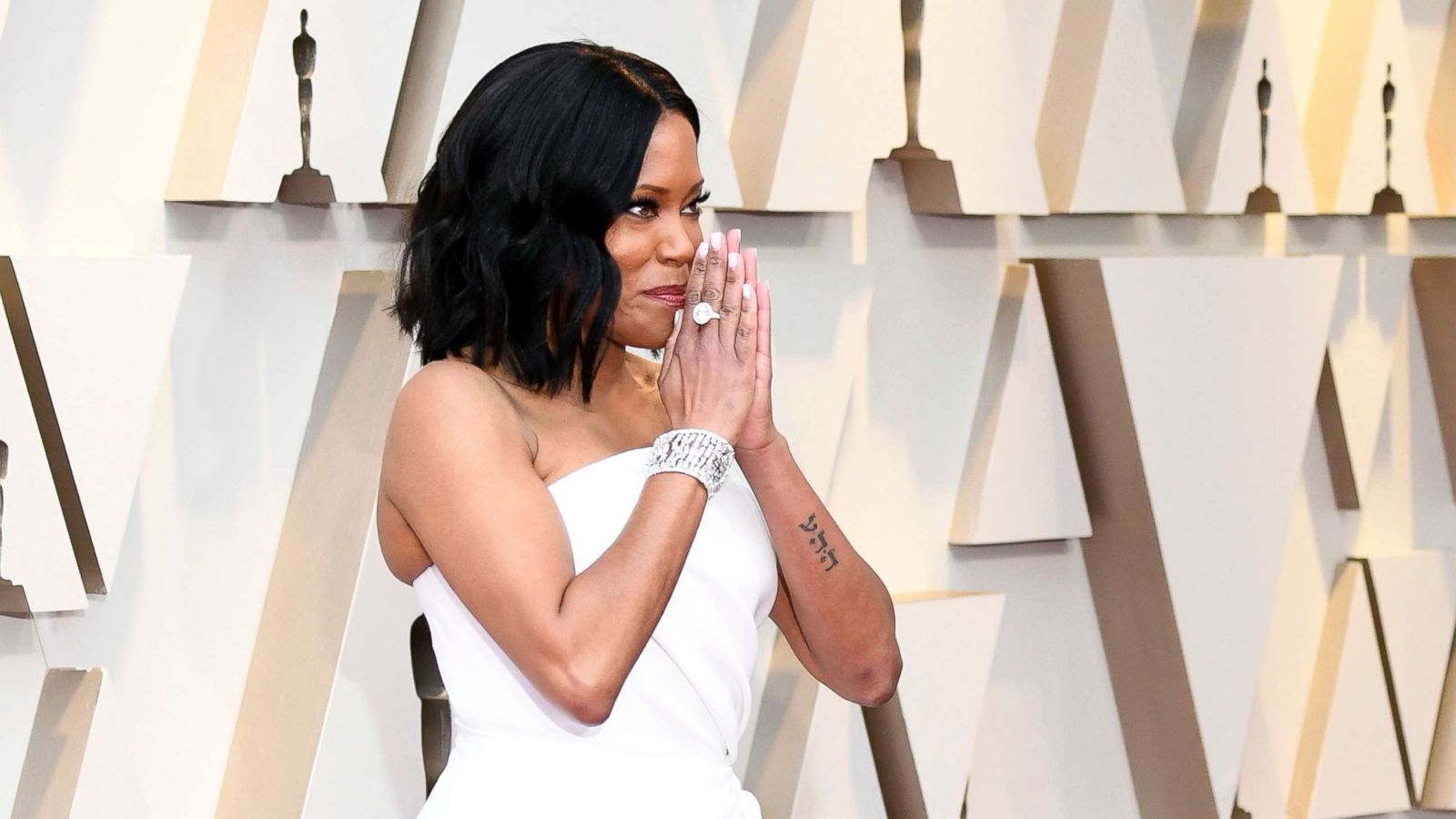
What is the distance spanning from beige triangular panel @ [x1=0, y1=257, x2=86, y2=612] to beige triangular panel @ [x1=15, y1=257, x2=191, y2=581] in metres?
0.02

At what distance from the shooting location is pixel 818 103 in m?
2.12

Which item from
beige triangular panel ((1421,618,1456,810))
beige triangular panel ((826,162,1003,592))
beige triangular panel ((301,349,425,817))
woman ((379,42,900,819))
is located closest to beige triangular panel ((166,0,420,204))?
beige triangular panel ((301,349,425,817))

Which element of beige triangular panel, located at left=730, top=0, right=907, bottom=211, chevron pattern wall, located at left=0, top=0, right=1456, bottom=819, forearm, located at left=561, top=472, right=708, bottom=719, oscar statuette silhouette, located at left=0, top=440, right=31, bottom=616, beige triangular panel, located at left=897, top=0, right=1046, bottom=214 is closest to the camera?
forearm, located at left=561, top=472, right=708, bottom=719

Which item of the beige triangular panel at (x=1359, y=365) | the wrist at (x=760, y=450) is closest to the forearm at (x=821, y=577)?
the wrist at (x=760, y=450)

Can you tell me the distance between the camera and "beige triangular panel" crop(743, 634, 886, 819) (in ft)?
7.06

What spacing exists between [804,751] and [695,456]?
93cm

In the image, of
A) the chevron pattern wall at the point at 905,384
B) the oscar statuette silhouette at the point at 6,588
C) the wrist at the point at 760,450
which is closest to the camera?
the wrist at the point at 760,450

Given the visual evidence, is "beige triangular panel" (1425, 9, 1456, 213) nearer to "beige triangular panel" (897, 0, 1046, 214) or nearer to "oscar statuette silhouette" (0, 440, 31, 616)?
"beige triangular panel" (897, 0, 1046, 214)

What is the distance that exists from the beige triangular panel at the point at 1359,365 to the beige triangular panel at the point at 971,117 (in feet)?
2.14

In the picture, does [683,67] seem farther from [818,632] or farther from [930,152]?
[818,632]

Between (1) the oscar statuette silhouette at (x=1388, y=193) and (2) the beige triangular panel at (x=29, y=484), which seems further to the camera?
(1) the oscar statuette silhouette at (x=1388, y=193)

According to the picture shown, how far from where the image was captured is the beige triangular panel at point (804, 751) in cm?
215

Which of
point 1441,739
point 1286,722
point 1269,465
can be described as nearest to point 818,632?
point 1269,465

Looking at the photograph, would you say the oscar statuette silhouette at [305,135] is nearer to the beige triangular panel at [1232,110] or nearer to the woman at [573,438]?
the woman at [573,438]
